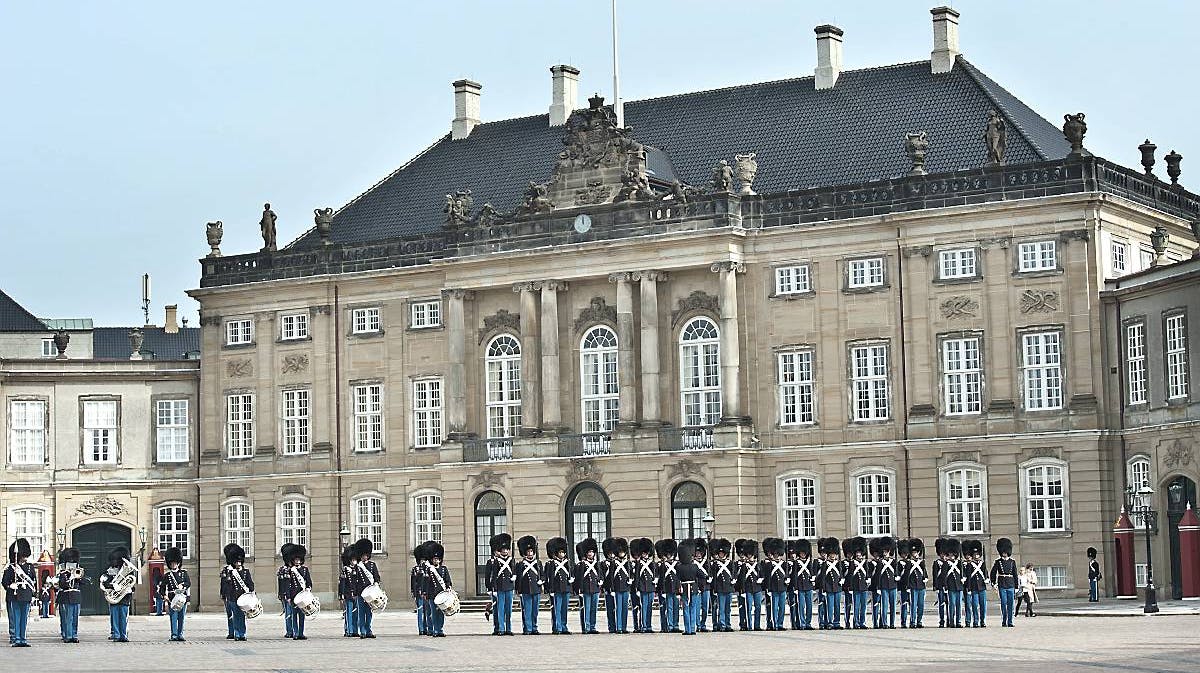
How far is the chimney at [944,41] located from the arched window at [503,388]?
1391cm

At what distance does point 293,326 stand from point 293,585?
1084 inches

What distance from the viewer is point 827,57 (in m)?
65.6

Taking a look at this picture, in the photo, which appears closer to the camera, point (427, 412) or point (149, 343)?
point (427, 412)

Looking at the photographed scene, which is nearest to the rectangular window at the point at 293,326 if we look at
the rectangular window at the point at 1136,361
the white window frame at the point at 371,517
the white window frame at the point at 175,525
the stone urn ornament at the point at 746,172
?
the white window frame at the point at 371,517

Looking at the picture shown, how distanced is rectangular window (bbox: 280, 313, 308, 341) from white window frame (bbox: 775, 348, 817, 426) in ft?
51.6

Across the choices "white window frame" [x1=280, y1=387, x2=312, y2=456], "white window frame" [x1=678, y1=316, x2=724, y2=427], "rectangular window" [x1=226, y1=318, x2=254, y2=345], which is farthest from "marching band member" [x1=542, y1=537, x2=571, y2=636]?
"rectangular window" [x1=226, y1=318, x2=254, y2=345]

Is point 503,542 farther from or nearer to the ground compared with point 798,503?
nearer to the ground

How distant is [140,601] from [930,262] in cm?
2659

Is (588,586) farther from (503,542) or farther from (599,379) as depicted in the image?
(599,379)

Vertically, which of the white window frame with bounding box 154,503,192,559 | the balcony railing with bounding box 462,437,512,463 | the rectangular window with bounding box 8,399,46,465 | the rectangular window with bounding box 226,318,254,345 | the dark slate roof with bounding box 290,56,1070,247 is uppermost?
the dark slate roof with bounding box 290,56,1070,247

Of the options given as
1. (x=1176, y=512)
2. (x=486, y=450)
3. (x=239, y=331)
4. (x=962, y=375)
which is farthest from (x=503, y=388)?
(x=1176, y=512)

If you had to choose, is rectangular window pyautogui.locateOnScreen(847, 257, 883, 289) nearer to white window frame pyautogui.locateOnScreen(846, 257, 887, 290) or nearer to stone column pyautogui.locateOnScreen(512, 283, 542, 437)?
white window frame pyautogui.locateOnScreen(846, 257, 887, 290)

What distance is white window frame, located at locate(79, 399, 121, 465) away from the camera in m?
70.8

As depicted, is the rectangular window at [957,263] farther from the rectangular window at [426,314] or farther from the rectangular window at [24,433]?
→ the rectangular window at [24,433]
